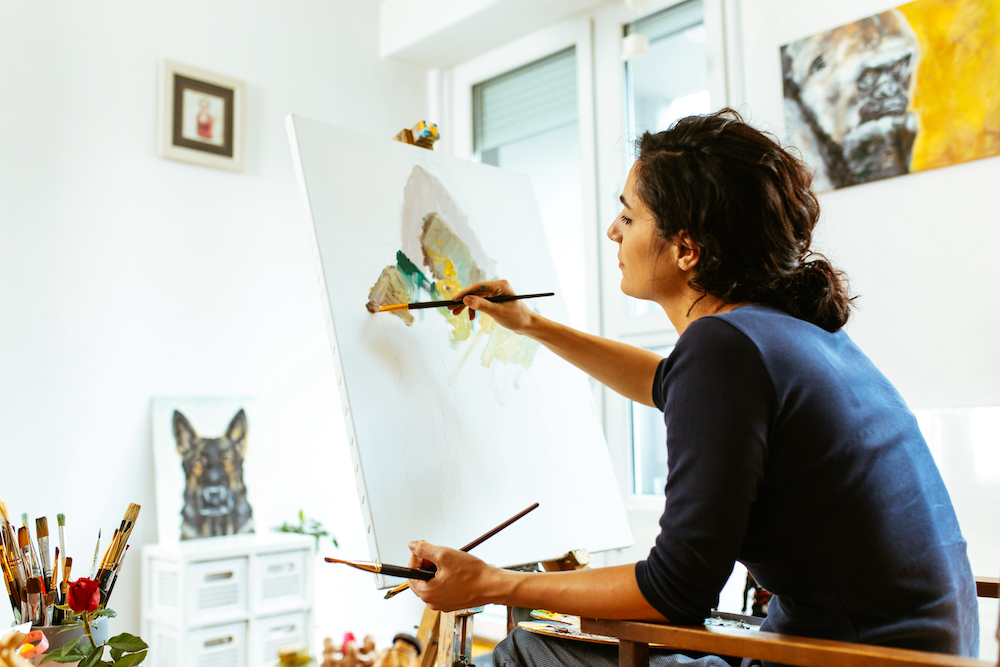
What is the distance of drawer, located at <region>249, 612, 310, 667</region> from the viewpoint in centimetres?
229

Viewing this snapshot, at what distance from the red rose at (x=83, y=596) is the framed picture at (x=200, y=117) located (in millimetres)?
1747

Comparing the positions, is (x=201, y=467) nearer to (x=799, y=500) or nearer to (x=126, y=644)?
(x=126, y=644)

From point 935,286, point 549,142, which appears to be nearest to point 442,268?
point 935,286

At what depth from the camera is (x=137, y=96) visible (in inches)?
97.2

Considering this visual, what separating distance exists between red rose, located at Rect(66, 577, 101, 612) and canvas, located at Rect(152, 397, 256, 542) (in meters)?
1.29

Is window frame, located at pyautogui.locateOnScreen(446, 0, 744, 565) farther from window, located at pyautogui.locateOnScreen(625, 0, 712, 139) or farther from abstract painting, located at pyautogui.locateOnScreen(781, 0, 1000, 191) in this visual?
abstract painting, located at pyautogui.locateOnScreen(781, 0, 1000, 191)

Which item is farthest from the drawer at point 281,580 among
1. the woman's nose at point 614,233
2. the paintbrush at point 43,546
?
the woman's nose at point 614,233

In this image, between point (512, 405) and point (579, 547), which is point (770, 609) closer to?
point (579, 547)

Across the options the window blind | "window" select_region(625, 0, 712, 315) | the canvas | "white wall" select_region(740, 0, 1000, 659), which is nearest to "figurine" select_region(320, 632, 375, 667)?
"white wall" select_region(740, 0, 1000, 659)

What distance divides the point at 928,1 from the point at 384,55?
2000 millimetres

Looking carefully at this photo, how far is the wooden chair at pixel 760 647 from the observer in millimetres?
762

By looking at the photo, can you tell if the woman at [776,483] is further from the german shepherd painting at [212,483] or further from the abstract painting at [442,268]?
the german shepherd painting at [212,483]

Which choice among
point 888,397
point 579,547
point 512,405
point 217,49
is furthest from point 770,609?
point 217,49

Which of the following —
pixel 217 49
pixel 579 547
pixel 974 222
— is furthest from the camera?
pixel 217 49
